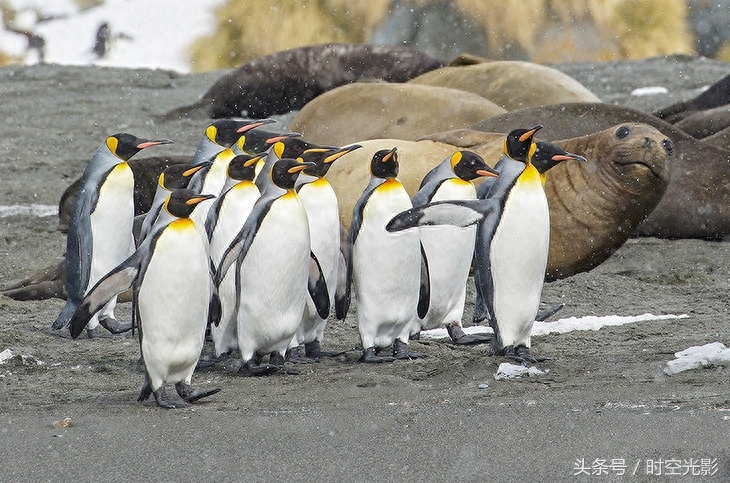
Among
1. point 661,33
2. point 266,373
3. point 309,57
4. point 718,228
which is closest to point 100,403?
point 266,373

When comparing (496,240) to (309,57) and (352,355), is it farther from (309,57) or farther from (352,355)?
(309,57)

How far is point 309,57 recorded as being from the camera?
11703 millimetres

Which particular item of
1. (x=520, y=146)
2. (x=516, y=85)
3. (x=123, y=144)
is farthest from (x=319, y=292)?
(x=516, y=85)

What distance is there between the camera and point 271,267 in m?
4.38

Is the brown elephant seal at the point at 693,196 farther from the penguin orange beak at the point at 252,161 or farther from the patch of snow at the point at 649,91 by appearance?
the patch of snow at the point at 649,91

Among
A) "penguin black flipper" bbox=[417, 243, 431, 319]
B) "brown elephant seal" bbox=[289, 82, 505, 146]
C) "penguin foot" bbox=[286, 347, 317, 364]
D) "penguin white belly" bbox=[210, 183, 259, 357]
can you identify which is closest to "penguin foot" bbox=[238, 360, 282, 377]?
"penguin foot" bbox=[286, 347, 317, 364]

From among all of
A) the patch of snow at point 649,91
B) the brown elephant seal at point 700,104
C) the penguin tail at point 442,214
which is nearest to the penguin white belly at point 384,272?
the penguin tail at point 442,214

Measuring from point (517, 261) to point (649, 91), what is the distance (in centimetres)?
746

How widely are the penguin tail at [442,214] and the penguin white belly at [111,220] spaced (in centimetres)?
175

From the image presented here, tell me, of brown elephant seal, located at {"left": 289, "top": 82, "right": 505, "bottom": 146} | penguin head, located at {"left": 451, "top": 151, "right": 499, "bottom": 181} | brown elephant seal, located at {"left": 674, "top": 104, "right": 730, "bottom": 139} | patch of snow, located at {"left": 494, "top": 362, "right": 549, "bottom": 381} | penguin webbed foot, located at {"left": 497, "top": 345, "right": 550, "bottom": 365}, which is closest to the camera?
patch of snow, located at {"left": 494, "top": 362, "right": 549, "bottom": 381}

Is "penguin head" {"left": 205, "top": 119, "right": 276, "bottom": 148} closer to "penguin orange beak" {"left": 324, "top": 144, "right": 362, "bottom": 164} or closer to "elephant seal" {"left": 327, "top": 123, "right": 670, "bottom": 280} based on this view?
"penguin orange beak" {"left": 324, "top": 144, "right": 362, "bottom": 164}

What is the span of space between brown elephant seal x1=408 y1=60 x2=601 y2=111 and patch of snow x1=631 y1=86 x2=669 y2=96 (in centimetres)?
198

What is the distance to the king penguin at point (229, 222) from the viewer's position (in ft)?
15.5

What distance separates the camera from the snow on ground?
16.1 metres
